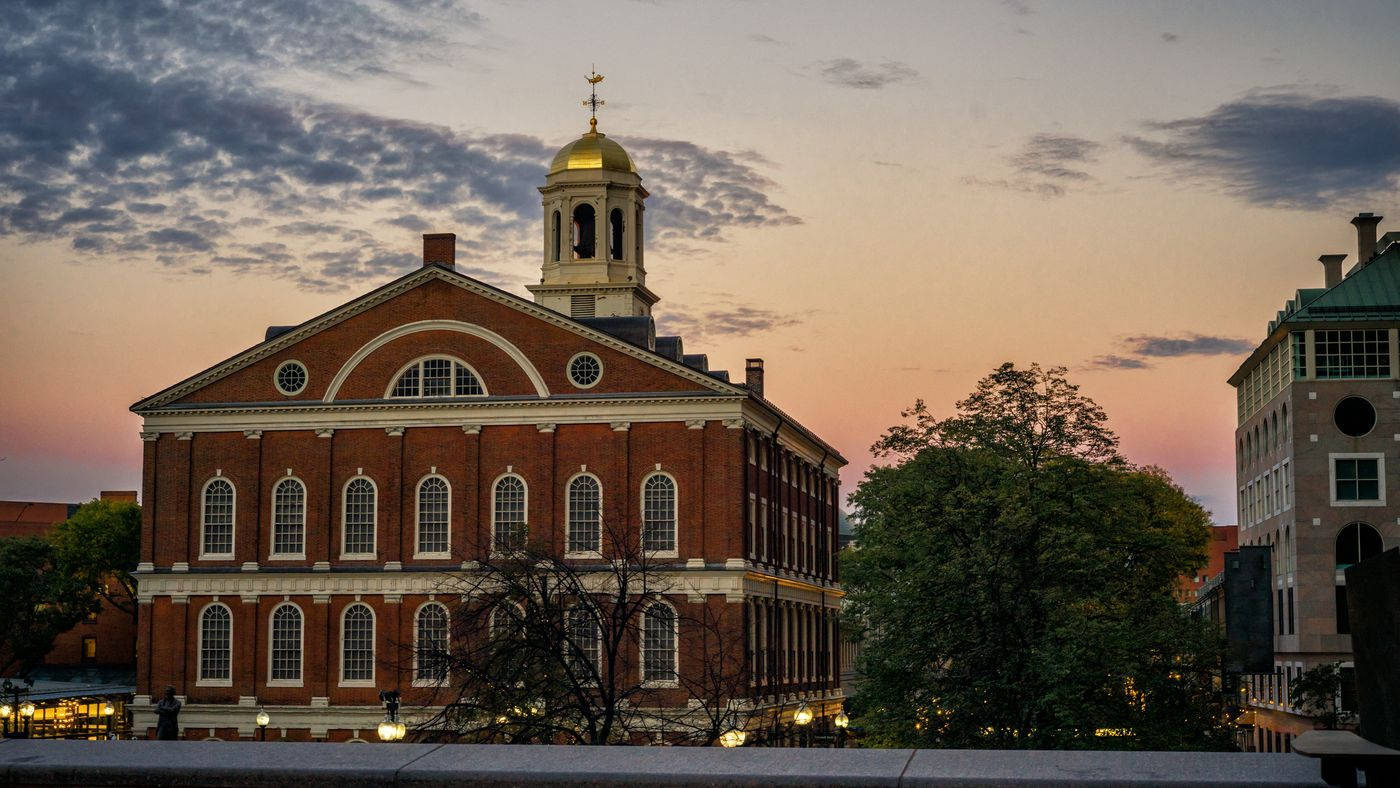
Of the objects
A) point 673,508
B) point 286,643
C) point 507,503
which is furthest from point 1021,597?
point 286,643

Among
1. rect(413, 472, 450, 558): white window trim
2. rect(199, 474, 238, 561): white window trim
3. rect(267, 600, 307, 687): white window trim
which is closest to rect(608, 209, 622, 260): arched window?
rect(413, 472, 450, 558): white window trim

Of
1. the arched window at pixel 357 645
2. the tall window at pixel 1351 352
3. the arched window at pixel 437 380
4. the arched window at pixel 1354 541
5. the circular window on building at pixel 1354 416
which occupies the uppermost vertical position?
the tall window at pixel 1351 352

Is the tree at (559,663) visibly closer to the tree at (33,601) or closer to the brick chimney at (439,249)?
the brick chimney at (439,249)

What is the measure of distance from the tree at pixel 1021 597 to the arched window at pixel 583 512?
9.82 meters

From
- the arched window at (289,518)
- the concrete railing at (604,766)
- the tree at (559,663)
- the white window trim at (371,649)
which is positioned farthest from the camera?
the arched window at (289,518)

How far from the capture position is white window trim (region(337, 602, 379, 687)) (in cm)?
6750

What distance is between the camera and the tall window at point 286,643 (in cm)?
6844

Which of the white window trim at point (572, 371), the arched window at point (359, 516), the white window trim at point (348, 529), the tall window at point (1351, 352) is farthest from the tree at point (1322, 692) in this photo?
the arched window at point (359, 516)

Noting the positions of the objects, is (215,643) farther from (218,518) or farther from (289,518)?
(289,518)

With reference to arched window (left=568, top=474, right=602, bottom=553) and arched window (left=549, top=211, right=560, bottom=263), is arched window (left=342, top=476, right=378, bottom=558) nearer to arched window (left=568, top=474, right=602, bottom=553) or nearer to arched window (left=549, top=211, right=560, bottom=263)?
arched window (left=568, top=474, right=602, bottom=553)

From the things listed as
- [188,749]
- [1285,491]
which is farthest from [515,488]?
[188,749]

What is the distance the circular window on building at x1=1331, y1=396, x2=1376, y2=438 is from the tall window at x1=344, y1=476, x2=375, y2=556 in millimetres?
37668

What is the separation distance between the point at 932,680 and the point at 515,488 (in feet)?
83.7

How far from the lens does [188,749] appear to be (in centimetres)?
1033
